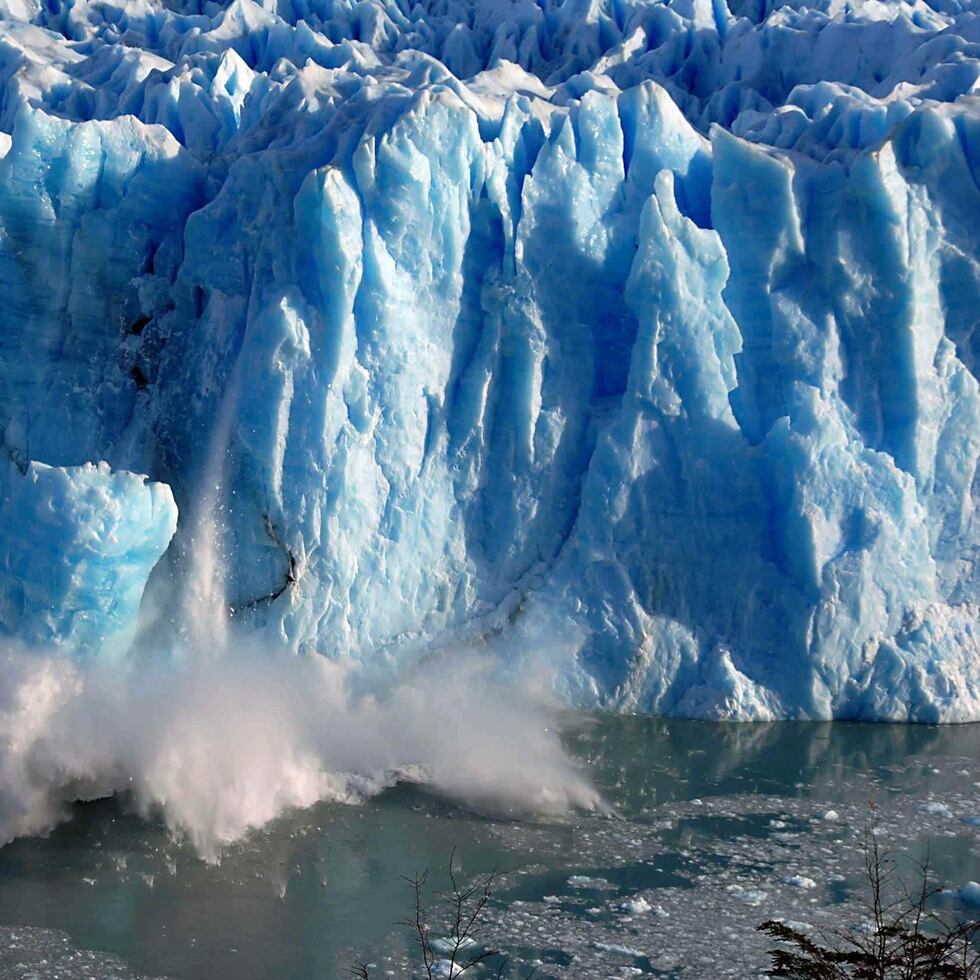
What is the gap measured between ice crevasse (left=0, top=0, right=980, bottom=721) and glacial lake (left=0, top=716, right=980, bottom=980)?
3.59 ft

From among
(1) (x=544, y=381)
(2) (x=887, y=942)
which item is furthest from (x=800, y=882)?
(1) (x=544, y=381)

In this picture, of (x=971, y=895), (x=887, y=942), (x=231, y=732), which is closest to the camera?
(x=887, y=942)

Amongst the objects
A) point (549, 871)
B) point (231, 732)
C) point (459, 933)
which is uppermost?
point (231, 732)

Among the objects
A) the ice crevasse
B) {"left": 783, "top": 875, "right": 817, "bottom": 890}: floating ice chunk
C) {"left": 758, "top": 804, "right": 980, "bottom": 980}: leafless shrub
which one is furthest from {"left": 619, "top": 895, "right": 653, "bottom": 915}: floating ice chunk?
the ice crevasse

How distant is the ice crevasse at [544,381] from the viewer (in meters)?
8.83

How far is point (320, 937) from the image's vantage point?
19.5 ft

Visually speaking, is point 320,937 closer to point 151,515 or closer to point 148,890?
point 148,890

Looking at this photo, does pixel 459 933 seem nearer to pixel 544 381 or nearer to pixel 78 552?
pixel 78 552

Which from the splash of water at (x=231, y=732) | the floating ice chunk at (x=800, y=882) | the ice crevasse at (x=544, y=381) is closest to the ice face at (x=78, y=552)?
the splash of water at (x=231, y=732)

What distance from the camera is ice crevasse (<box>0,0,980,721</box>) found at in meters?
8.83

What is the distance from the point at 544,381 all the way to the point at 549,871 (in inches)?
147

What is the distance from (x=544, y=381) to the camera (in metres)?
9.43

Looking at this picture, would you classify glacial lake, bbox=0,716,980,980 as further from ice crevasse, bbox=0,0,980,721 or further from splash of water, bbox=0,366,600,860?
ice crevasse, bbox=0,0,980,721

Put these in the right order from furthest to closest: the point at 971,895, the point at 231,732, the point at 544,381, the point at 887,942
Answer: the point at 544,381 < the point at 231,732 < the point at 971,895 < the point at 887,942
